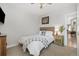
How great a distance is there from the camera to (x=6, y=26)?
1810 mm

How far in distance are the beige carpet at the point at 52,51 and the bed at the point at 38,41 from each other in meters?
0.06

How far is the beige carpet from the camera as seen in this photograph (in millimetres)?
1823

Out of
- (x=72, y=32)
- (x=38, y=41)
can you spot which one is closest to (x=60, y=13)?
(x=72, y=32)

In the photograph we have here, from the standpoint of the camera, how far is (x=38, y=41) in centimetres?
186

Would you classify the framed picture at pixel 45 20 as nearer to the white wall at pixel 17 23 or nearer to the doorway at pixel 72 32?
the white wall at pixel 17 23

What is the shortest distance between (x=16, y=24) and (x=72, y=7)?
35.9 inches

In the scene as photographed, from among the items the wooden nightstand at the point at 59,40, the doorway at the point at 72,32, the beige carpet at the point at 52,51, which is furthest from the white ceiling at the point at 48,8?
the beige carpet at the point at 52,51

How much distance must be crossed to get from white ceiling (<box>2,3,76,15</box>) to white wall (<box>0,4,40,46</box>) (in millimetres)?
22

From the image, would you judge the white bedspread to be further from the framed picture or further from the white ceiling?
the white ceiling

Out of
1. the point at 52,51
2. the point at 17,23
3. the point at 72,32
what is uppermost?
the point at 17,23

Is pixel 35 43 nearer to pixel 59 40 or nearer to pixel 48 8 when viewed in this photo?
pixel 59 40

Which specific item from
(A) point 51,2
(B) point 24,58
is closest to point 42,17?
(A) point 51,2

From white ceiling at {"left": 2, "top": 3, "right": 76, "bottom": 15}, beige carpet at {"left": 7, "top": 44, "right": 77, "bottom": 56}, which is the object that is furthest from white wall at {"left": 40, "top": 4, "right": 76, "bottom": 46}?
beige carpet at {"left": 7, "top": 44, "right": 77, "bottom": 56}

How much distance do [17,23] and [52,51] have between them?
707mm
